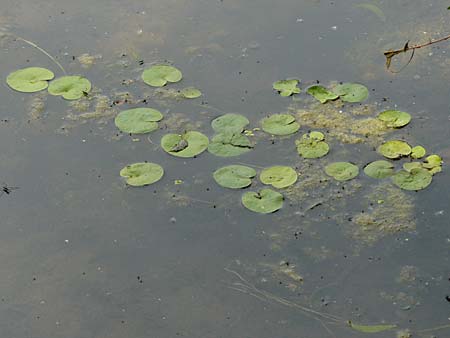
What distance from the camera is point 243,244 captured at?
141 inches

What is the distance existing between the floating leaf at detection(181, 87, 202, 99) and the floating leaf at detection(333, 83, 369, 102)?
2.33ft

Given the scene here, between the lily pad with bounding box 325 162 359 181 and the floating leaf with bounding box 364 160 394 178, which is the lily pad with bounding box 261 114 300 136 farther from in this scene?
the floating leaf with bounding box 364 160 394 178

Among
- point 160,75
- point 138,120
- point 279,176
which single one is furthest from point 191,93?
point 279,176

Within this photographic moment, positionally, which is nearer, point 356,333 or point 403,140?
point 356,333

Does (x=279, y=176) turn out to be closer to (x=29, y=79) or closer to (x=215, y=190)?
(x=215, y=190)

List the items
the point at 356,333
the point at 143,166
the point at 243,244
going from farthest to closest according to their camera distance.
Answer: the point at 143,166, the point at 243,244, the point at 356,333

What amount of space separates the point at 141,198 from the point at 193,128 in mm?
518

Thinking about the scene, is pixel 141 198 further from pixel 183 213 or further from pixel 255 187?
pixel 255 187

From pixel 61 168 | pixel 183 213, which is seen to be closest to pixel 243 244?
pixel 183 213

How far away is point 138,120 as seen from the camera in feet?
13.6

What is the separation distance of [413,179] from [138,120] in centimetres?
137

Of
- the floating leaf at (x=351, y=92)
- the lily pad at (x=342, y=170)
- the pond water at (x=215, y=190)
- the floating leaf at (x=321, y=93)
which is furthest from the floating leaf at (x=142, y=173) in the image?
the floating leaf at (x=351, y=92)

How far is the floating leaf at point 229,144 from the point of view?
3979mm

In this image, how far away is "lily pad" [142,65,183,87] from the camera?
4379mm
